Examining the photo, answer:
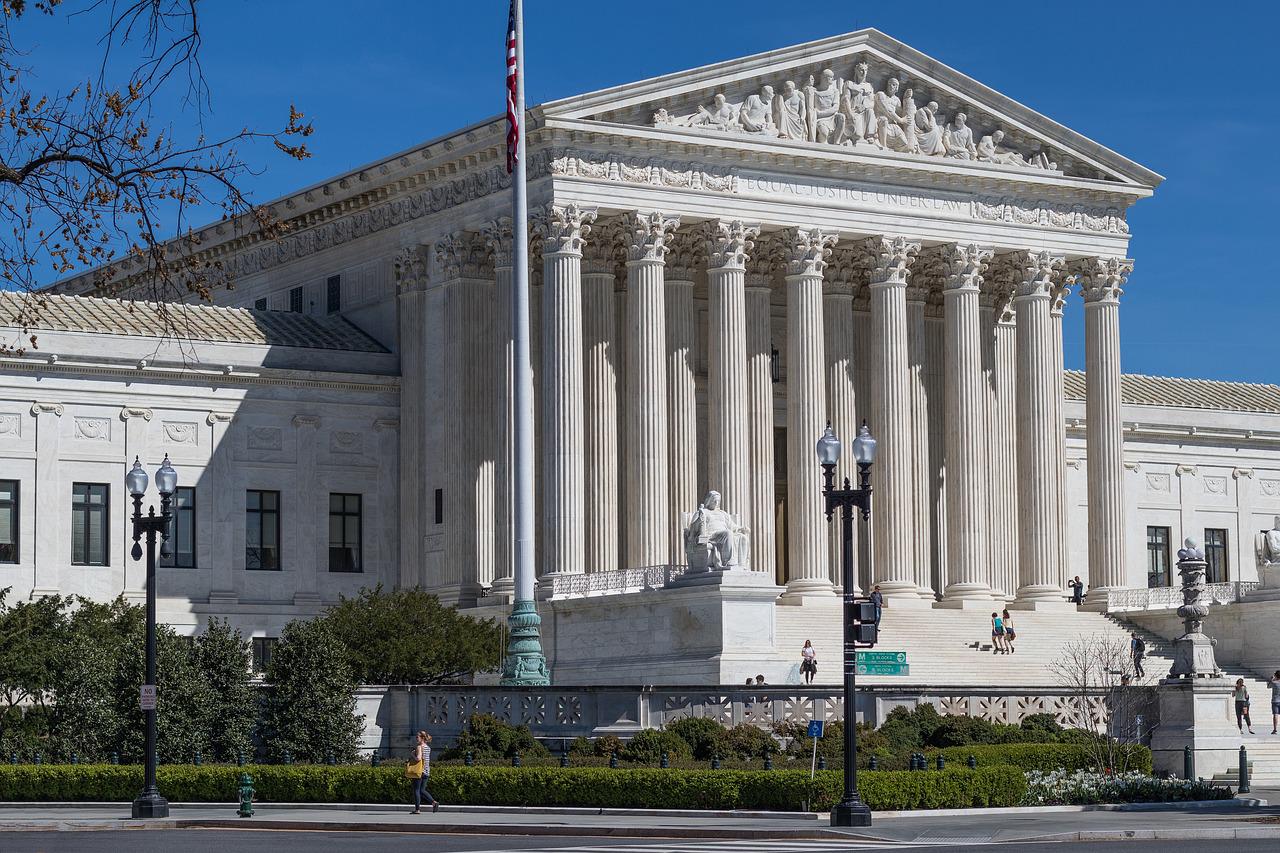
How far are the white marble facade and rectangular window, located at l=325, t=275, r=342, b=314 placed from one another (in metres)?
0.50

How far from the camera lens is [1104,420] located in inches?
3078

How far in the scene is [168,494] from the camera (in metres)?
43.5

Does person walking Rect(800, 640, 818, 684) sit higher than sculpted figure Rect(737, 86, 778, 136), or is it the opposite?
sculpted figure Rect(737, 86, 778, 136)

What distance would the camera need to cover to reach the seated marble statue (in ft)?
193

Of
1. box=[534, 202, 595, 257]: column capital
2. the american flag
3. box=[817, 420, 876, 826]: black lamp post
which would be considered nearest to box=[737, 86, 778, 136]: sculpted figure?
box=[534, 202, 595, 257]: column capital

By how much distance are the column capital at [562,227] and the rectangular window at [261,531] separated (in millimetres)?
13391

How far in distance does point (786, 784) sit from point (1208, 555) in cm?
5844

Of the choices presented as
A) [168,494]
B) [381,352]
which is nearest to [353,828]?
[168,494]

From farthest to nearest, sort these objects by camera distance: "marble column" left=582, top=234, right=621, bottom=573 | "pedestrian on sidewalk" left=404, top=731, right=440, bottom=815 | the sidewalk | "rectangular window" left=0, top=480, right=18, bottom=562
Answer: "marble column" left=582, top=234, right=621, bottom=573 < "rectangular window" left=0, top=480, right=18, bottom=562 < "pedestrian on sidewalk" left=404, top=731, right=440, bottom=815 < the sidewalk

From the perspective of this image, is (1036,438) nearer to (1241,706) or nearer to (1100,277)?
(1100,277)

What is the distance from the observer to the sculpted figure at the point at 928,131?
2987 inches

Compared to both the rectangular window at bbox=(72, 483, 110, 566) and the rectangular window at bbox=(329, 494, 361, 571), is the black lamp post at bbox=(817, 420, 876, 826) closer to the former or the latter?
the rectangular window at bbox=(72, 483, 110, 566)

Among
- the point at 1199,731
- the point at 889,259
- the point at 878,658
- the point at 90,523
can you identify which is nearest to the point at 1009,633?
the point at 889,259

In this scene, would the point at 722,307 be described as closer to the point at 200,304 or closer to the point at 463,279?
the point at 463,279
